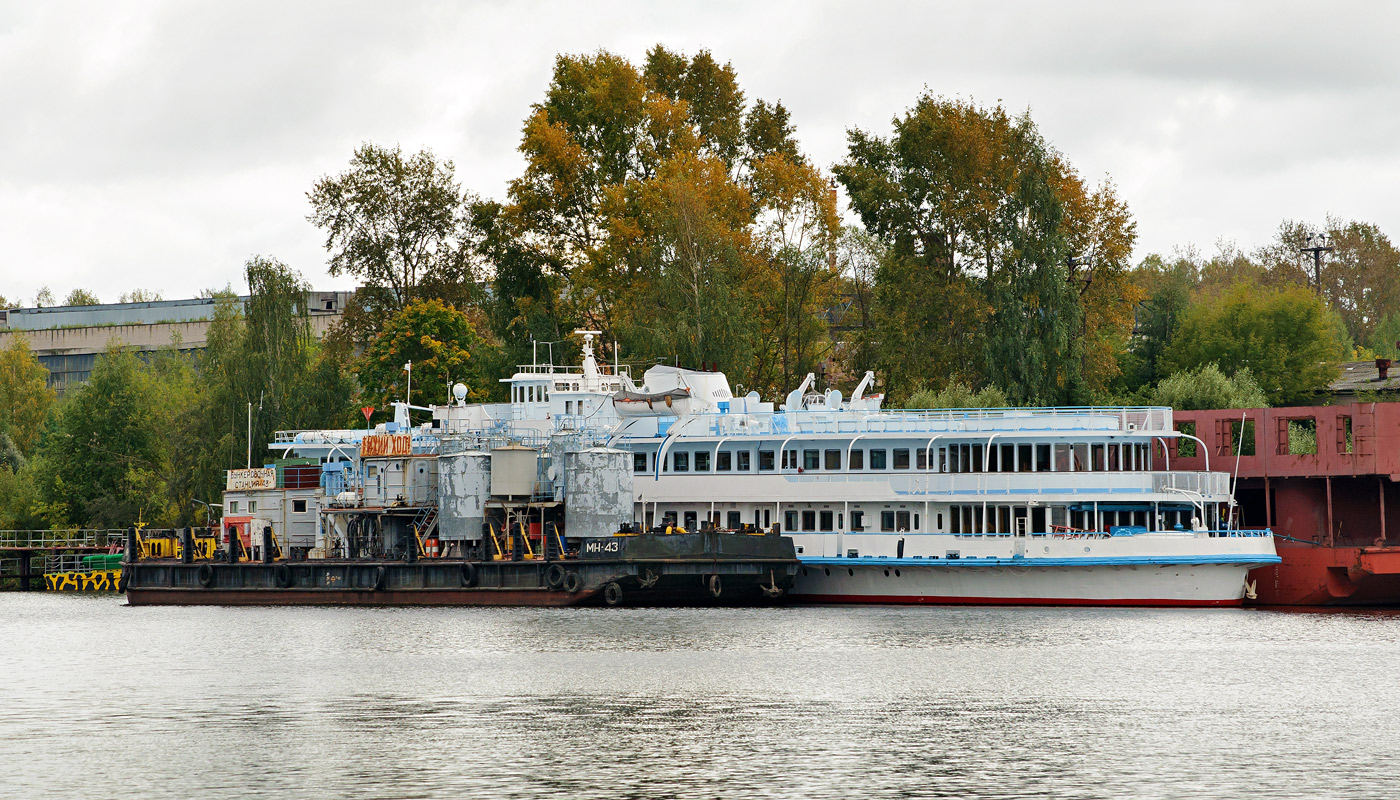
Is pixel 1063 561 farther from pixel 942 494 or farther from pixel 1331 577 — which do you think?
pixel 1331 577

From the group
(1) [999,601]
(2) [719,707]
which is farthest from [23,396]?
(2) [719,707]

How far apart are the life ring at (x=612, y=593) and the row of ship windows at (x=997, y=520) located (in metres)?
5.08

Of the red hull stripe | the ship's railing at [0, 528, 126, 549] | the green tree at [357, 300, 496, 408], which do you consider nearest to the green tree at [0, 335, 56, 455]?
the ship's railing at [0, 528, 126, 549]

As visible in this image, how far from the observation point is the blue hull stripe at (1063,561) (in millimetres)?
50844

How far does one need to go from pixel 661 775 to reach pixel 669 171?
51.4 meters

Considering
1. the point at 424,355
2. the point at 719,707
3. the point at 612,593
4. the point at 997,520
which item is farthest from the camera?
the point at 424,355

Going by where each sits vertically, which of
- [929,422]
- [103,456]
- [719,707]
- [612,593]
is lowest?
[719,707]

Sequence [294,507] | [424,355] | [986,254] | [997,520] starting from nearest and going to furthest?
[997,520] → [294,507] → [986,254] → [424,355]

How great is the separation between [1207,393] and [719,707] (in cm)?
3784

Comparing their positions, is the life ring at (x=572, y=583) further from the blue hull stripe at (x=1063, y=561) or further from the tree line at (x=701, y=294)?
the tree line at (x=701, y=294)

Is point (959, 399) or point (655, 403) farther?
point (959, 399)

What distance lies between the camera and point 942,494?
54812 millimetres

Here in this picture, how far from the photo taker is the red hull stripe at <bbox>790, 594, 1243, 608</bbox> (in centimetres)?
5216

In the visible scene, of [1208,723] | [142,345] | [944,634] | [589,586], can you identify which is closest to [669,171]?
[589,586]
